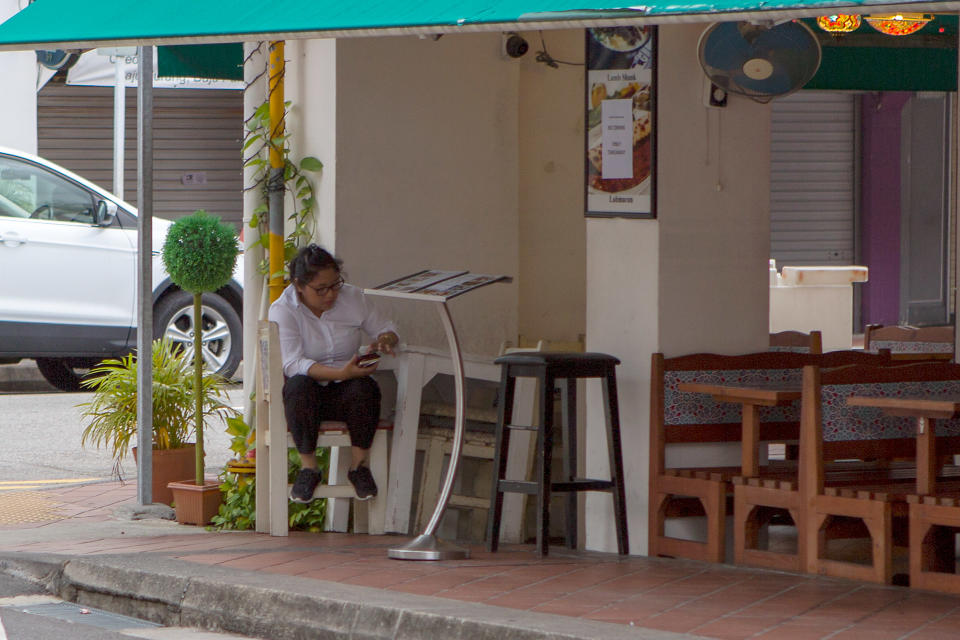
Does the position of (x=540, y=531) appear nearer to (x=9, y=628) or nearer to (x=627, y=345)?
(x=627, y=345)

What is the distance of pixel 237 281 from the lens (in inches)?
528

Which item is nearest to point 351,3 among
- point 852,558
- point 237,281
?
point 852,558

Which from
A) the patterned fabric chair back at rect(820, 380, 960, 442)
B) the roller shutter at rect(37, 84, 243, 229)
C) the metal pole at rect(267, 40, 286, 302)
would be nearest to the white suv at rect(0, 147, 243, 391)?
the metal pole at rect(267, 40, 286, 302)

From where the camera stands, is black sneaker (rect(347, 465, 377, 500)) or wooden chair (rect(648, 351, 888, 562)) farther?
black sneaker (rect(347, 465, 377, 500))

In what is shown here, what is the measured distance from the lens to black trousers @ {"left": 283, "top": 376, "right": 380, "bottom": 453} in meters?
6.64

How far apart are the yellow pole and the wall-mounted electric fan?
2.15m

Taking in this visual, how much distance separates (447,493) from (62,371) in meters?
8.08

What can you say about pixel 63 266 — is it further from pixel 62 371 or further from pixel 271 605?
pixel 271 605

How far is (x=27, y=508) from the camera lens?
7.98 metres

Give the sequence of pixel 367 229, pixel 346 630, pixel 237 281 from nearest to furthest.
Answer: pixel 346 630 → pixel 367 229 → pixel 237 281

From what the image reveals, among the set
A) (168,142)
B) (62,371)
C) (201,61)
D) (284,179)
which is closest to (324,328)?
(284,179)

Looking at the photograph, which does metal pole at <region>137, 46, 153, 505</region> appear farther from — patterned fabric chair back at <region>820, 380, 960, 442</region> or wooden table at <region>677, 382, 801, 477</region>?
patterned fabric chair back at <region>820, 380, 960, 442</region>

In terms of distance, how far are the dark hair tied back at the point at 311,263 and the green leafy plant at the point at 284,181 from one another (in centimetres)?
53

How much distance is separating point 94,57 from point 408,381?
909 cm
